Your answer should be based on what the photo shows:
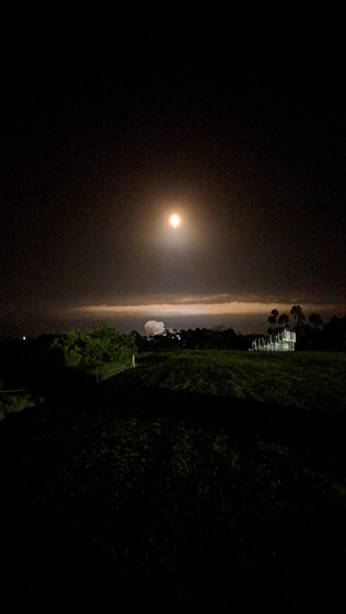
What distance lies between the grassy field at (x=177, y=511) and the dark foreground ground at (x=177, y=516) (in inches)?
0.9

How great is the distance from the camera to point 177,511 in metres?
6.96

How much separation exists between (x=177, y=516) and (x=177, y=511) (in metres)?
0.20

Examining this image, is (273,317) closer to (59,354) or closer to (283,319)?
(283,319)

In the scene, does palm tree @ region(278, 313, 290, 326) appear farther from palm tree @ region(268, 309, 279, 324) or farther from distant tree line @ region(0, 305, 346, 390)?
distant tree line @ region(0, 305, 346, 390)

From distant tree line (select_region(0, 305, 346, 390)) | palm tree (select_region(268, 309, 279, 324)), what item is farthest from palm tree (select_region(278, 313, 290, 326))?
distant tree line (select_region(0, 305, 346, 390))

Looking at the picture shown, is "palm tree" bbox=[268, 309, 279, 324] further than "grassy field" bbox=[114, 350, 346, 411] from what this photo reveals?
Yes

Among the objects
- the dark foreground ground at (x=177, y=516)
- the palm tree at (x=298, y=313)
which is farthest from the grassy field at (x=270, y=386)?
the palm tree at (x=298, y=313)

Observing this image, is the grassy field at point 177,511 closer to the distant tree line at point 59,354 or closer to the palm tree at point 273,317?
the distant tree line at point 59,354

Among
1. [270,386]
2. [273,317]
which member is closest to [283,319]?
[273,317]

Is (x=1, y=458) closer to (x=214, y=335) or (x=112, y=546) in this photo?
(x=112, y=546)

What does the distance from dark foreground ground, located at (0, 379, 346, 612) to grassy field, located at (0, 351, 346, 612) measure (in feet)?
0.07

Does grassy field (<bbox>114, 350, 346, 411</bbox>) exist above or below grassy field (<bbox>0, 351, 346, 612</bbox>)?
below

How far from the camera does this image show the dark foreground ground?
4816mm

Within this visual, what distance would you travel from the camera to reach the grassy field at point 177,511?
Result: 484 cm
